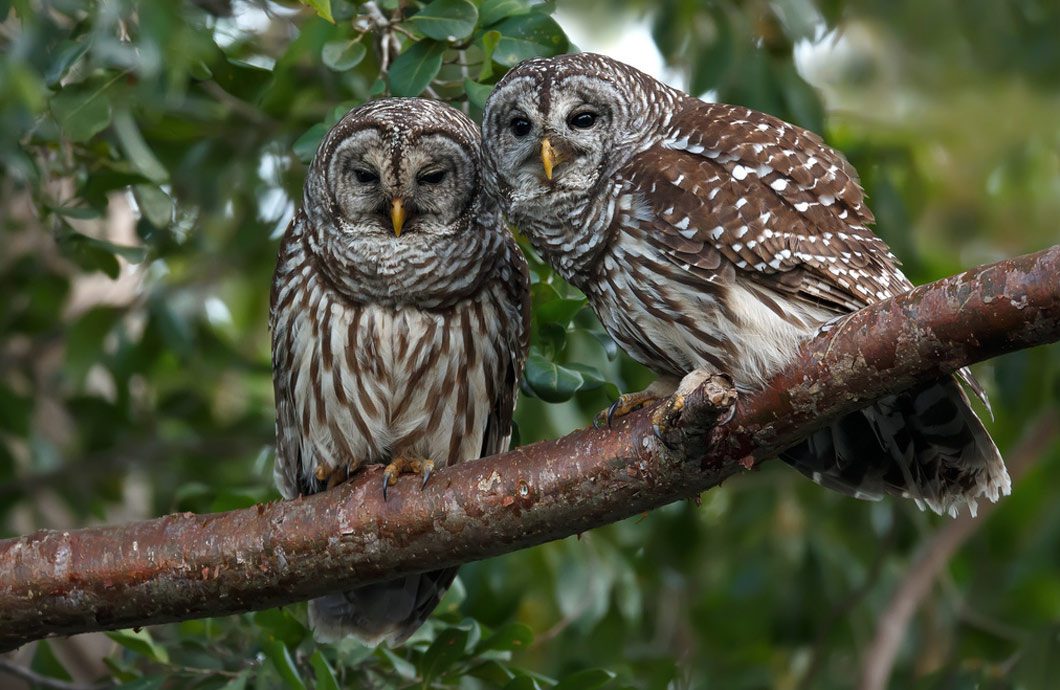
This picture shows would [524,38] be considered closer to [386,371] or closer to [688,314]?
[688,314]

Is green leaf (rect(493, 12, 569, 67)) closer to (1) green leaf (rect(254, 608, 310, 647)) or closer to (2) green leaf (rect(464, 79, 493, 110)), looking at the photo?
(2) green leaf (rect(464, 79, 493, 110))

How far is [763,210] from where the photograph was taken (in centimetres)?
330

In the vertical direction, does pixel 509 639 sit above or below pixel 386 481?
below

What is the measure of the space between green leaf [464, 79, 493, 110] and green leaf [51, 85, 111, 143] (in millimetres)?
934

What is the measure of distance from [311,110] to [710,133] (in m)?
1.63

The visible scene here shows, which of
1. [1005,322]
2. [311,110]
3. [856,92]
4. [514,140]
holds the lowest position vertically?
[856,92]

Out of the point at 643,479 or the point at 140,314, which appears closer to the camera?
the point at 643,479

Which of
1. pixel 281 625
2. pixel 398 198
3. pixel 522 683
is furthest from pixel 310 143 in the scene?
pixel 522 683

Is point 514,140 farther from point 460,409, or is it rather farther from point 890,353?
point 890,353

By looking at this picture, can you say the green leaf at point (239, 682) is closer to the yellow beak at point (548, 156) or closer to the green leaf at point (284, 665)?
the green leaf at point (284, 665)

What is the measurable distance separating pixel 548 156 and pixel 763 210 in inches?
21.5

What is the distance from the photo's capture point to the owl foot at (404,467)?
11.3 feet

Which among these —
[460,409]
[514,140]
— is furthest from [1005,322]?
[460,409]

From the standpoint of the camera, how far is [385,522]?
10.8 feet
